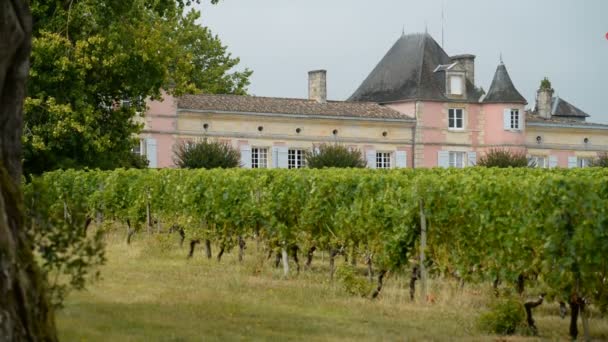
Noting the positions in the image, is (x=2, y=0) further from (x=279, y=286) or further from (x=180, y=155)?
(x=180, y=155)

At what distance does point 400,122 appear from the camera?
52.9m

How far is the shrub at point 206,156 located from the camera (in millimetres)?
41500

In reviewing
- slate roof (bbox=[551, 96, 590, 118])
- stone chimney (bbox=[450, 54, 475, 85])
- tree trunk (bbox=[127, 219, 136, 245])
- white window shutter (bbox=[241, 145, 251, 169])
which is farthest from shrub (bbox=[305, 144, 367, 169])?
slate roof (bbox=[551, 96, 590, 118])

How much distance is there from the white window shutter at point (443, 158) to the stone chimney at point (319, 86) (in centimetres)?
652

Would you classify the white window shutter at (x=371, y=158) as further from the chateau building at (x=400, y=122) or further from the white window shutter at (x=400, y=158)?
the white window shutter at (x=400, y=158)

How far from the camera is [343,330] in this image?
33.7ft

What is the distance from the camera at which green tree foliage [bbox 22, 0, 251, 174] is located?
2883 cm

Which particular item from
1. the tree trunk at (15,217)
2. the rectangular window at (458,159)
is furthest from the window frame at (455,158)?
the tree trunk at (15,217)

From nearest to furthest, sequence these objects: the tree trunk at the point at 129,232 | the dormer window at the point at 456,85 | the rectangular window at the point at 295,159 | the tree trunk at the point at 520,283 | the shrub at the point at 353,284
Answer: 1. the tree trunk at the point at 520,283
2. the shrub at the point at 353,284
3. the tree trunk at the point at 129,232
4. the rectangular window at the point at 295,159
5. the dormer window at the point at 456,85

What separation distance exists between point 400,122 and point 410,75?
4041mm

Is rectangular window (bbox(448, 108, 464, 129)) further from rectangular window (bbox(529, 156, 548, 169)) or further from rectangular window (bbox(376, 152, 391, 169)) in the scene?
rectangular window (bbox(376, 152, 391, 169))

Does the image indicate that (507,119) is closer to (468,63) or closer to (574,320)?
(468,63)

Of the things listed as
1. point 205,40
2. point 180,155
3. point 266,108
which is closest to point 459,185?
point 180,155

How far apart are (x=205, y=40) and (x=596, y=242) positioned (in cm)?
4526
